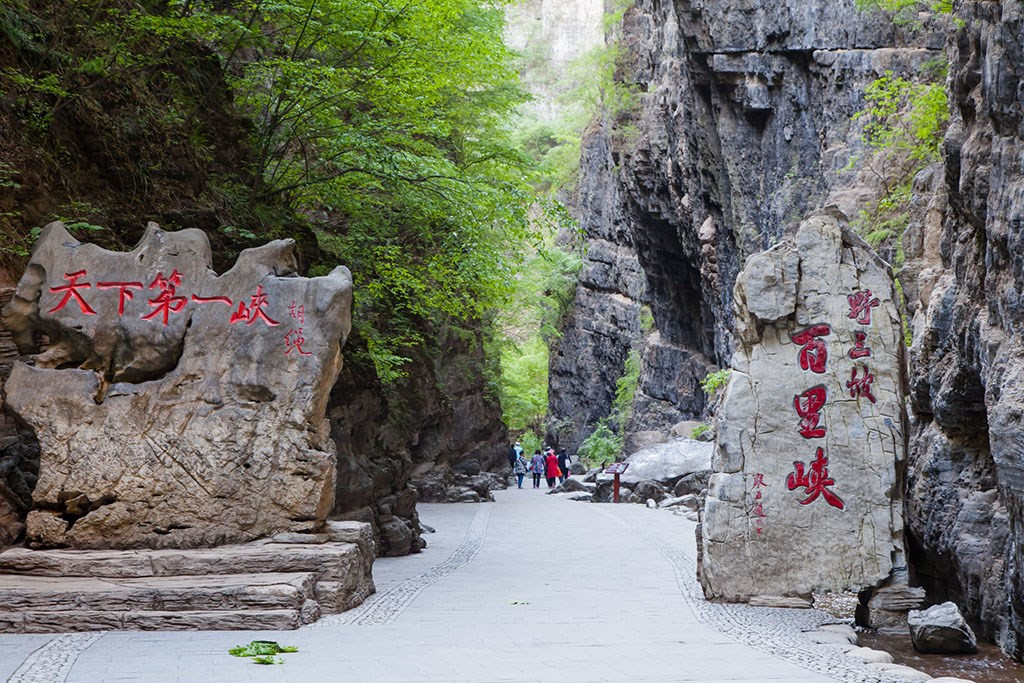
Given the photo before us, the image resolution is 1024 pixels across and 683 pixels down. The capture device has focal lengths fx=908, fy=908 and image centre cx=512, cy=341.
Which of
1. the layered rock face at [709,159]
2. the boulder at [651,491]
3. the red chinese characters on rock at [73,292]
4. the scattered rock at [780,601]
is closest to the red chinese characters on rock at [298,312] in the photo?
the red chinese characters on rock at [73,292]

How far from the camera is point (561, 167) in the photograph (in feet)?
139

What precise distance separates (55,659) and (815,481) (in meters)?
6.88

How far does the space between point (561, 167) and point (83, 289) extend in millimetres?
34962

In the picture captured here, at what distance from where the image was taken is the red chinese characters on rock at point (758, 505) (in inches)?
358

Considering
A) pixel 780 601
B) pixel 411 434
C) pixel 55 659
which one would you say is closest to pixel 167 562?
pixel 55 659

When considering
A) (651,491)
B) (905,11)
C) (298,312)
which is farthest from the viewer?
(651,491)

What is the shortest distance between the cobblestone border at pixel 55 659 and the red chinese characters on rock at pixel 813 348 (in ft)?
22.9

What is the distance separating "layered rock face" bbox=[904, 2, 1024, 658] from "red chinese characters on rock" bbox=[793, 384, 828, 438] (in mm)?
1460

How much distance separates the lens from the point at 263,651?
20.9ft

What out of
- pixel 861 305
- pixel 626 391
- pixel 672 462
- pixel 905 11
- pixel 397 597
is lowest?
pixel 397 597

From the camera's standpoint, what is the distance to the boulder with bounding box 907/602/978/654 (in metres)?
7.64

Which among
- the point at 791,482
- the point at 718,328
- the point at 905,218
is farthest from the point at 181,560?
the point at 718,328

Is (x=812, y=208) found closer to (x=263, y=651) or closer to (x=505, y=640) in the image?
(x=505, y=640)

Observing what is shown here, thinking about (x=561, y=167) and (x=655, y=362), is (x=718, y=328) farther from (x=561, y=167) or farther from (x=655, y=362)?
(x=561, y=167)
